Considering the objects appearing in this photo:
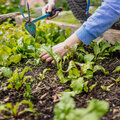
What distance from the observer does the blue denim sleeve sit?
64.6 inches

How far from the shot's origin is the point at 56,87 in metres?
1.49

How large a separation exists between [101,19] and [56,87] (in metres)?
0.80

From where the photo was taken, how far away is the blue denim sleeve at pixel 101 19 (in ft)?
5.39

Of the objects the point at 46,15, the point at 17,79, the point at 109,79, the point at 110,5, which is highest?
the point at 110,5

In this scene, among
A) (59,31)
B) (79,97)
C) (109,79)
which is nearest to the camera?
(79,97)

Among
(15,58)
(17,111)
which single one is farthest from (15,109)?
(15,58)

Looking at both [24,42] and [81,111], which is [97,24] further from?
[81,111]

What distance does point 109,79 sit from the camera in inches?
61.4

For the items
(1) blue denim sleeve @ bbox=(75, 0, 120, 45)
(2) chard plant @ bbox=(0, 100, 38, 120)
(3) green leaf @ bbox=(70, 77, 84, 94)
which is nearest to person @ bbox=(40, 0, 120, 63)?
(1) blue denim sleeve @ bbox=(75, 0, 120, 45)

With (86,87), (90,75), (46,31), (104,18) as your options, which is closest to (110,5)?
(104,18)

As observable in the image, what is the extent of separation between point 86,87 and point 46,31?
1390 mm

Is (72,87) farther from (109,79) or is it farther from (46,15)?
(46,15)

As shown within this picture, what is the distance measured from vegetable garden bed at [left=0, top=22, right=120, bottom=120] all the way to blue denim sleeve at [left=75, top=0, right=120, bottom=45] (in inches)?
8.1

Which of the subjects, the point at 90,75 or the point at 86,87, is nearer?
the point at 86,87
